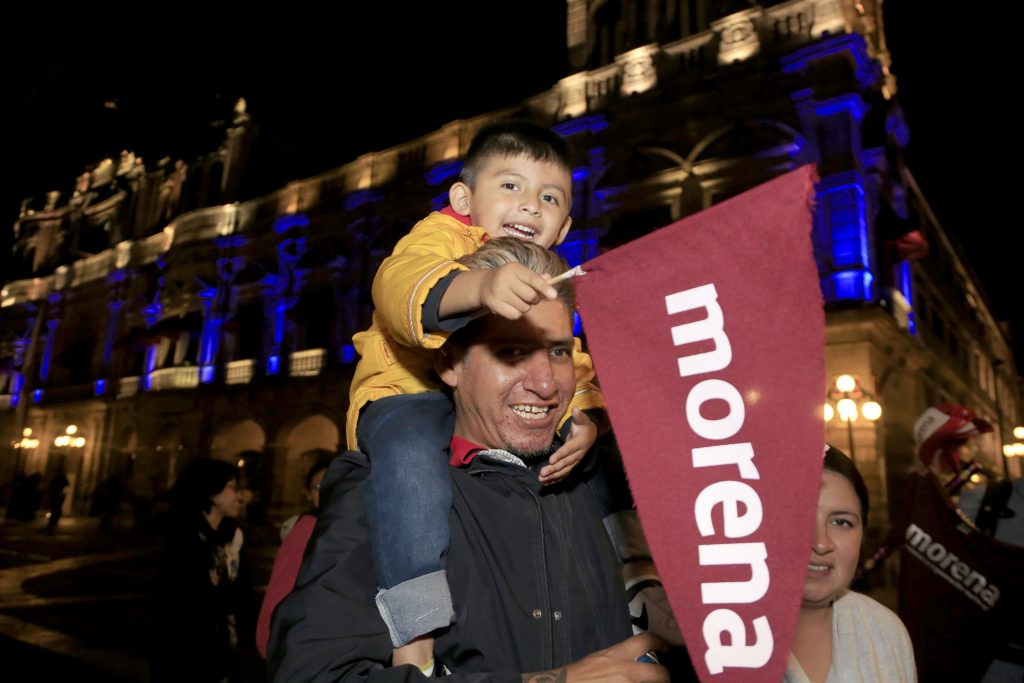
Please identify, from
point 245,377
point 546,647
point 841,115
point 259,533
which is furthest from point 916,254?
point 245,377

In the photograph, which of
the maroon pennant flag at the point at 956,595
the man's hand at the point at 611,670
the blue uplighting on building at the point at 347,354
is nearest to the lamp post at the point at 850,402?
the maroon pennant flag at the point at 956,595

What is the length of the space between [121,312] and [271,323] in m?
9.42

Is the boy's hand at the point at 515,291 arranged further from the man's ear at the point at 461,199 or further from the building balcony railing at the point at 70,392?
the building balcony railing at the point at 70,392

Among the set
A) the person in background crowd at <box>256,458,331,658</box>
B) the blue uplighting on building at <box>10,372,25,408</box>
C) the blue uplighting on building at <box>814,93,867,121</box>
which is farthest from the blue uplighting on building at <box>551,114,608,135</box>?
the blue uplighting on building at <box>10,372,25,408</box>

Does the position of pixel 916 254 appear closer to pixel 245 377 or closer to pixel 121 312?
pixel 245 377

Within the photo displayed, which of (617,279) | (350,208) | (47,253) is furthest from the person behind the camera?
(47,253)

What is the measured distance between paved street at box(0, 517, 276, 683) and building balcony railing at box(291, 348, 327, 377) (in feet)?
15.7

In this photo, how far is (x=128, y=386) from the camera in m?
24.1

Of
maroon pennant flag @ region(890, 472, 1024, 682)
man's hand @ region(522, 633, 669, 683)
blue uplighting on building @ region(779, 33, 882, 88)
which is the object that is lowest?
maroon pennant flag @ region(890, 472, 1024, 682)

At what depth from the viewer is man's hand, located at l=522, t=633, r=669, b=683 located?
1215mm

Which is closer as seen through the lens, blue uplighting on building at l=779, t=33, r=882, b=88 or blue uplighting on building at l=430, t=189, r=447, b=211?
blue uplighting on building at l=779, t=33, r=882, b=88

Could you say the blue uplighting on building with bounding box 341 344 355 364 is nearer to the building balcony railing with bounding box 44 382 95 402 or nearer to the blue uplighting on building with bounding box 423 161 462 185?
the blue uplighting on building with bounding box 423 161 462 185

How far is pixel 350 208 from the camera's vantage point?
20.0m

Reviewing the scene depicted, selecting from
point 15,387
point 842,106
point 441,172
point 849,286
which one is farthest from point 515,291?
point 15,387
